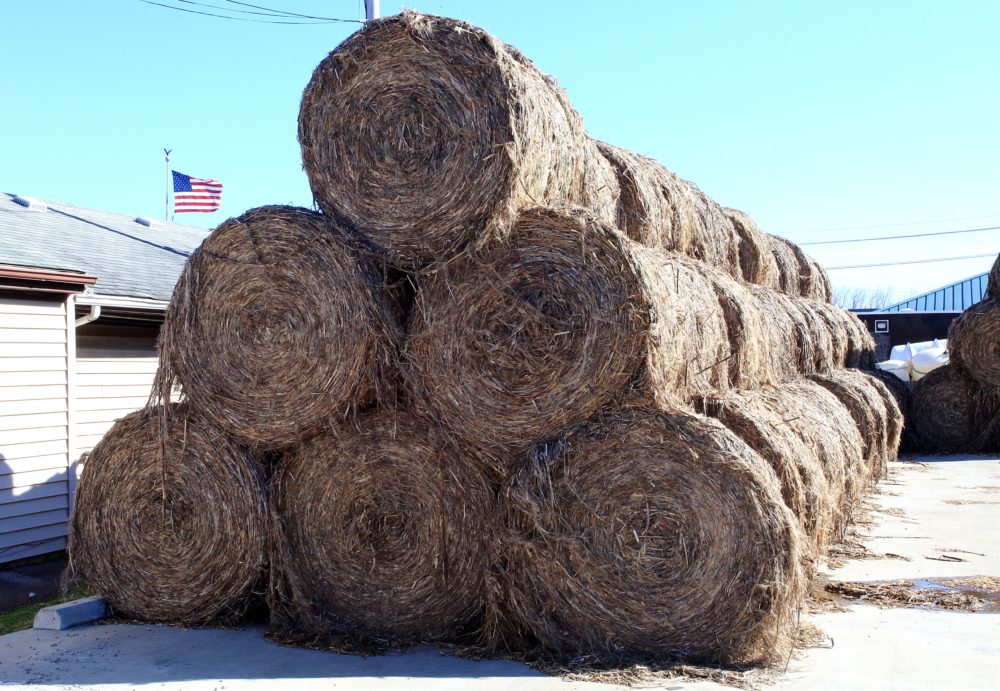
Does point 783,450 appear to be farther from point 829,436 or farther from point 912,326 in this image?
point 912,326

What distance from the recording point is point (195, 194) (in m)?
16.6

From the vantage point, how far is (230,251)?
16.4 ft

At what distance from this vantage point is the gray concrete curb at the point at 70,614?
5145mm

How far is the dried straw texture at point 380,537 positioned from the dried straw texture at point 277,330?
9.5 inches

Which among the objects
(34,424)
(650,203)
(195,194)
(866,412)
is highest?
(195,194)

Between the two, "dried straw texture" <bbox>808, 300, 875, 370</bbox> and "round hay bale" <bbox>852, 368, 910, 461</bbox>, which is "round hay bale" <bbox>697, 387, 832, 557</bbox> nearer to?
"dried straw texture" <bbox>808, 300, 875, 370</bbox>

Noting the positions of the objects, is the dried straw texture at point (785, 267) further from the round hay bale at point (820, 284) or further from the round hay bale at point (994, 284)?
the round hay bale at point (994, 284)

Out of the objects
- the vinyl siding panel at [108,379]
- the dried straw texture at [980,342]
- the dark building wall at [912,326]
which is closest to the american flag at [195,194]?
the vinyl siding panel at [108,379]

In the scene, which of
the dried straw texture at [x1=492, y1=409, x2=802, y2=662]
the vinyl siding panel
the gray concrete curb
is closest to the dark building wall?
the vinyl siding panel

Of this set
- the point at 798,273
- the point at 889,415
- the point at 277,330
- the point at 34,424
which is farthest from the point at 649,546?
the point at 798,273

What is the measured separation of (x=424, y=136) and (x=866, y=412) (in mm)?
6906

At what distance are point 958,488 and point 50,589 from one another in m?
9.07

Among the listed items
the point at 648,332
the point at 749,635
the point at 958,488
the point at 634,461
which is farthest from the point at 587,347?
the point at 958,488

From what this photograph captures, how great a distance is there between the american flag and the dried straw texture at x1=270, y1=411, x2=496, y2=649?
1260cm
